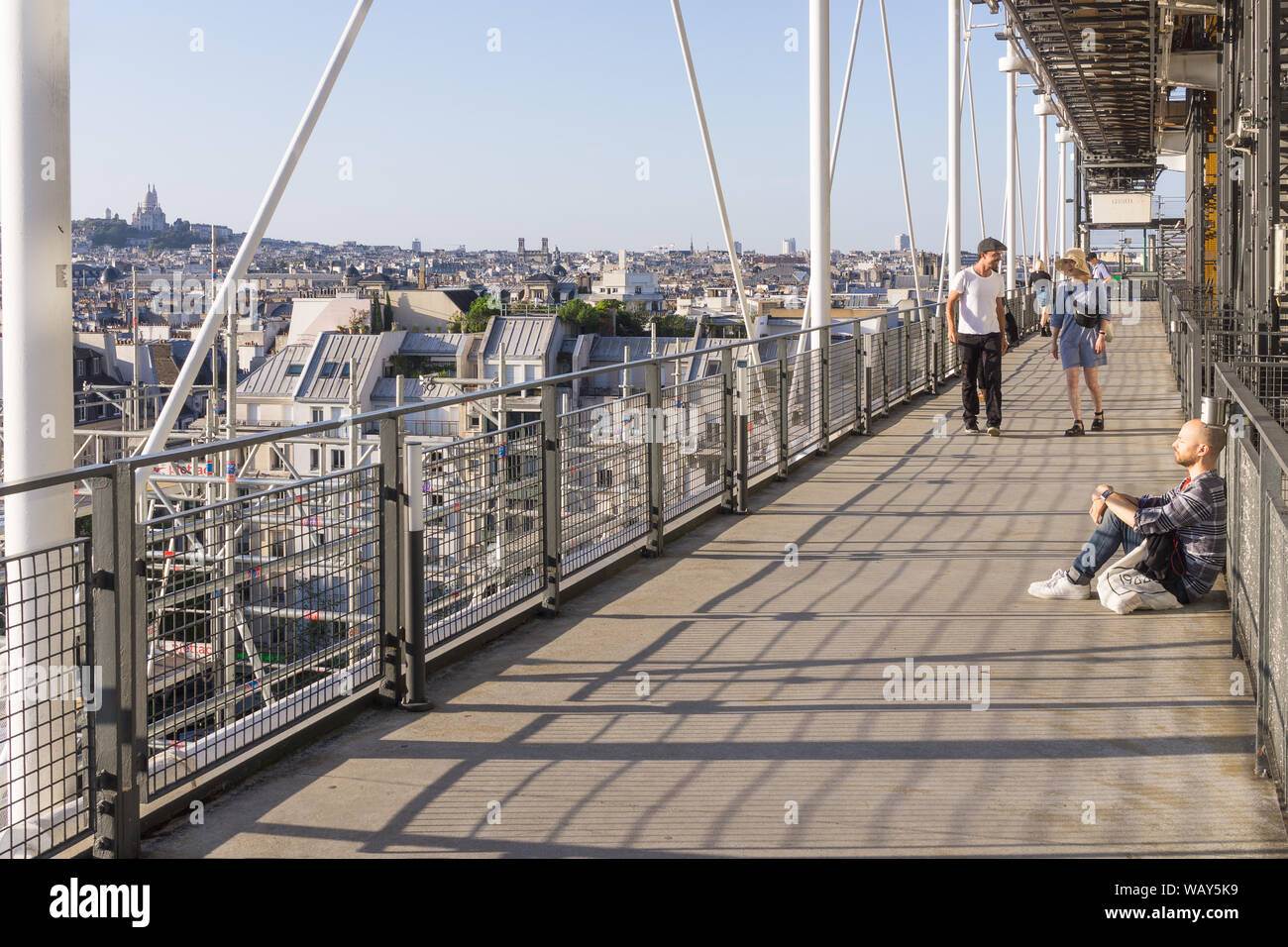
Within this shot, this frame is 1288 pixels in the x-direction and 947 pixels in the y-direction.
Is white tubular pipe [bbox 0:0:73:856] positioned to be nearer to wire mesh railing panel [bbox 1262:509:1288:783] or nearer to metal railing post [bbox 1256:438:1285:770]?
wire mesh railing panel [bbox 1262:509:1288:783]

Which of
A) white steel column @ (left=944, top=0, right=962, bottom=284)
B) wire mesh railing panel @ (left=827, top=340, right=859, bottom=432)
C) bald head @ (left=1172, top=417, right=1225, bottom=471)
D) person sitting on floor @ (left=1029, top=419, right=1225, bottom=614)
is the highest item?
white steel column @ (left=944, top=0, right=962, bottom=284)

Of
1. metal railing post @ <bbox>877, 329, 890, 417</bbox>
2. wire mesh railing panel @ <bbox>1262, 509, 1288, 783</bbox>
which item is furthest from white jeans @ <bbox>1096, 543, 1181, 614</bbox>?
metal railing post @ <bbox>877, 329, 890, 417</bbox>

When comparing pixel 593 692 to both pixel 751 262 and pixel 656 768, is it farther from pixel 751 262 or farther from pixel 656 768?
pixel 751 262

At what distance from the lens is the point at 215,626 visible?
4.89 m

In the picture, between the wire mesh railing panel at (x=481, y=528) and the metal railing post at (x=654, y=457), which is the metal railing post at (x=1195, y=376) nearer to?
the metal railing post at (x=654, y=457)

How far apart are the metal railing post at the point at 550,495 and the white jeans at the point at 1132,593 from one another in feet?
9.33

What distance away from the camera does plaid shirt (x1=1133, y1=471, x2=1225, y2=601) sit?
6.98 meters

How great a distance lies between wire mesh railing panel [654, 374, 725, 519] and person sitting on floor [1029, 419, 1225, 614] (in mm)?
2839

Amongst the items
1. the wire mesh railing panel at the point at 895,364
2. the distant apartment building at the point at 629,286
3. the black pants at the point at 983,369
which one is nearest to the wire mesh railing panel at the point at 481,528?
the black pants at the point at 983,369

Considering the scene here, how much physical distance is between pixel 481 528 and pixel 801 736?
2.05 meters

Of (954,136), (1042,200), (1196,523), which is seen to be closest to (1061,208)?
(1042,200)

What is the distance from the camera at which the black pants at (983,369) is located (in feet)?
47.2

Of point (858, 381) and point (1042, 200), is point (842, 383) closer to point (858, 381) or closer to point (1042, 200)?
point (858, 381)

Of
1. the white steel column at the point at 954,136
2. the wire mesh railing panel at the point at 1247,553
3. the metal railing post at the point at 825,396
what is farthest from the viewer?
the white steel column at the point at 954,136
